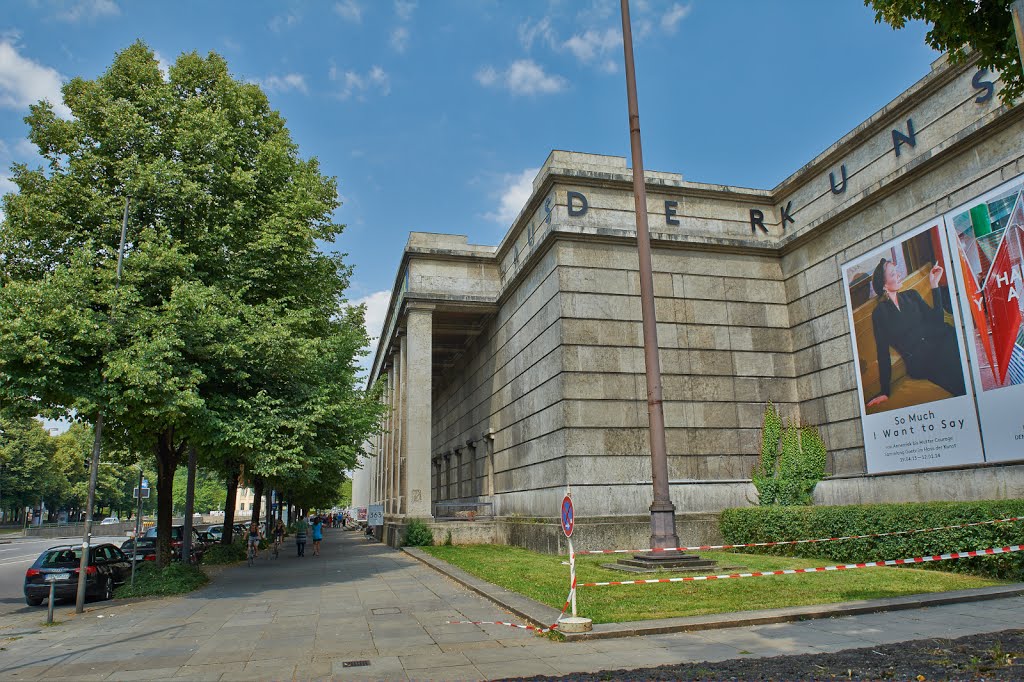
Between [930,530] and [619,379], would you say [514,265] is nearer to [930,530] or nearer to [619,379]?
[619,379]

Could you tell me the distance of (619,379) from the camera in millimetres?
23094

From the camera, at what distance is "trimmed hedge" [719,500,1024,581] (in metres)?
13.5

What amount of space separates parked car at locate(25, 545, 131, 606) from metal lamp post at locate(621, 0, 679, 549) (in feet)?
42.1

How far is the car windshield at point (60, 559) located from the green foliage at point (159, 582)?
4.17 ft

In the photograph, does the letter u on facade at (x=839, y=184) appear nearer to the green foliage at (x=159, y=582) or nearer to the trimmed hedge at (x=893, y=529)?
the trimmed hedge at (x=893, y=529)

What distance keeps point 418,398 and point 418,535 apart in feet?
22.5

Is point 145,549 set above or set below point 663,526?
below

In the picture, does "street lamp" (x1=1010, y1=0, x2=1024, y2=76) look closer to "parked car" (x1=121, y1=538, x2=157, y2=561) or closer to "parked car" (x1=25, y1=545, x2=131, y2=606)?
"parked car" (x1=25, y1=545, x2=131, y2=606)

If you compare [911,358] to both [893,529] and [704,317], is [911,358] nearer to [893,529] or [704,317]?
[893,529]

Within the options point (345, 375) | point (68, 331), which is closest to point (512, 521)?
point (345, 375)

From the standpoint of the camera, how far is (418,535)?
28172 millimetres

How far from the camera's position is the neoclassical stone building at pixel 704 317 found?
65.8 ft

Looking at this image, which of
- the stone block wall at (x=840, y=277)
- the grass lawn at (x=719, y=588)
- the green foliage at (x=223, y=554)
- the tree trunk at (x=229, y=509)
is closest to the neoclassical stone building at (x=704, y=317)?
the stone block wall at (x=840, y=277)

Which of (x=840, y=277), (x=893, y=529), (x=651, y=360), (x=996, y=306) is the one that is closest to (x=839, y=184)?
(x=840, y=277)
